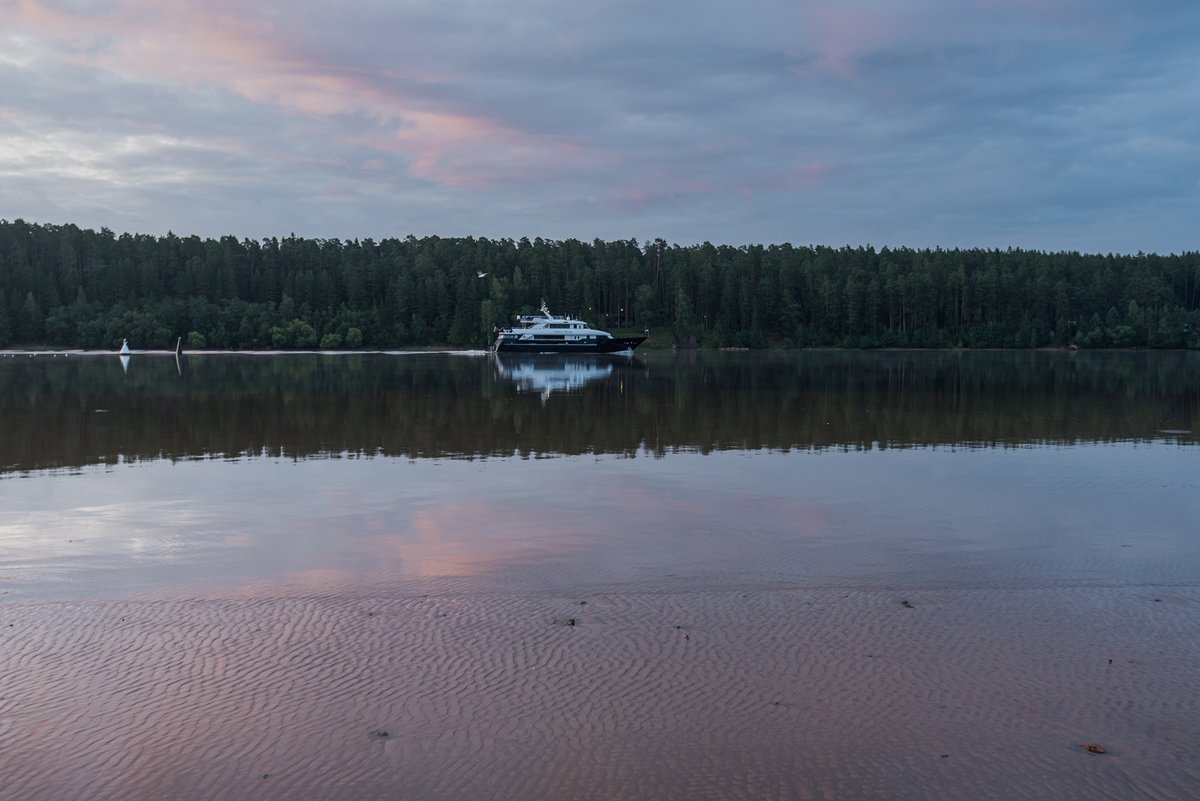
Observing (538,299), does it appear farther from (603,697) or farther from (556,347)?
(603,697)

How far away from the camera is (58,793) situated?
279 inches

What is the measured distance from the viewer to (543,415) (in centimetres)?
3697

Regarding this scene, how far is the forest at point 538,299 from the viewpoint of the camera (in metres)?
160

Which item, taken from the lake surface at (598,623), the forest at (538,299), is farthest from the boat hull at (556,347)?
the lake surface at (598,623)

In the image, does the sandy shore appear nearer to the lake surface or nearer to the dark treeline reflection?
the lake surface

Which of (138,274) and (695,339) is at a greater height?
(138,274)

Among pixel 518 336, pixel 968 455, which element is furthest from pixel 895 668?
pixel 518 336

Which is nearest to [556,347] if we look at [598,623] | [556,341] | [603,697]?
[556,341]

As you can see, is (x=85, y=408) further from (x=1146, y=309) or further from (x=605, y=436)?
(x=1146, y=309)

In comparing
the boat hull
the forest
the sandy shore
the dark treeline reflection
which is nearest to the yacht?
the boat hull

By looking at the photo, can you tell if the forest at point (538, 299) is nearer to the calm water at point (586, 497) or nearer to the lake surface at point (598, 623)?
the calm water at point (586, 497)

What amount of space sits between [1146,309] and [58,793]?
198 meters

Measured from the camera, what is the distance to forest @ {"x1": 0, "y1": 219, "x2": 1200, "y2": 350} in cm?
16038

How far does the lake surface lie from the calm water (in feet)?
0.39
